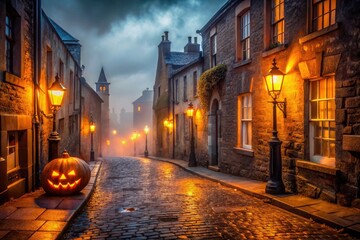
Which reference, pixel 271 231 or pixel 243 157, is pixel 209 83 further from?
pixel 271 231

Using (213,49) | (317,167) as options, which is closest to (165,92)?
(213,49)

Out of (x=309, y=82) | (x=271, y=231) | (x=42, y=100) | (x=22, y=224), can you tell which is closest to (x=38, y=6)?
(x=42, y=100)

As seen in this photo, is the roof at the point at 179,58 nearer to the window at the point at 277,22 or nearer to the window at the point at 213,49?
the window at the point at 213,49

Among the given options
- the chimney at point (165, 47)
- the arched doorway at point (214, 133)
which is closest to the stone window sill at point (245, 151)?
the arched doorway at point (214, 133)

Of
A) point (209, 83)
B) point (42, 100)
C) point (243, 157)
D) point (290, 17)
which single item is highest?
point (290, 17)

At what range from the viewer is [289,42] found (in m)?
10.2

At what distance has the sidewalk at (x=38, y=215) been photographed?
5.75m

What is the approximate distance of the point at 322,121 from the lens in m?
8.99

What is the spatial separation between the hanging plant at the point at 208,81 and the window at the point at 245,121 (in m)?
1.96

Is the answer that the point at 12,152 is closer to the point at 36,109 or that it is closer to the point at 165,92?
the point at 36,109

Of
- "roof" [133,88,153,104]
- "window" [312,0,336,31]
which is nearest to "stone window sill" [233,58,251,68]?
"window" [312,0,336,31]

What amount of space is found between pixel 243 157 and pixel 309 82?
4.88m

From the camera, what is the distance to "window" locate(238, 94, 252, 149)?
43.9 feet

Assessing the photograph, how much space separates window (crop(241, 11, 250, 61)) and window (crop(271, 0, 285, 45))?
198cm
